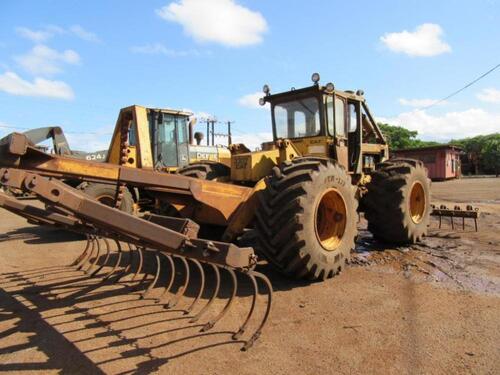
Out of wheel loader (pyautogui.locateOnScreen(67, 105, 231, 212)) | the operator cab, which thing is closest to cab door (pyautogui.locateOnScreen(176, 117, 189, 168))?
wheel loader (pyautogui.locateOnScreen(67, 105, 231, 212))

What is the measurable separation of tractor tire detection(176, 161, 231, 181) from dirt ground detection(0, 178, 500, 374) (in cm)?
165

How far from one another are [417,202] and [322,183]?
3.56m

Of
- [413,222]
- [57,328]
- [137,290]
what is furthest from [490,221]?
[57,328]

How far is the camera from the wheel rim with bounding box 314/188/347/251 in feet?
18.2

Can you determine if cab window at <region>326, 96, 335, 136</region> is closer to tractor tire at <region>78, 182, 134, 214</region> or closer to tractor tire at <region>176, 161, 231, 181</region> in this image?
tractor tire at <region>176, 161, 231, 181</region>

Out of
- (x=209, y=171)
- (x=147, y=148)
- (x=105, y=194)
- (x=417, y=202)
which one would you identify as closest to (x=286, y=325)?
(x=209, y=171)

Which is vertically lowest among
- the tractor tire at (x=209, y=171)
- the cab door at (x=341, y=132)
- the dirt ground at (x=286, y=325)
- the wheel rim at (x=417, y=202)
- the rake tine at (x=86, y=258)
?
the dirt ground at (x=286, y=325)

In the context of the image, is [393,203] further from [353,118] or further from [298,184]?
[298,184]

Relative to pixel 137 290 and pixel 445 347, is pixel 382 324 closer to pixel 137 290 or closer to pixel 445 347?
pixel 445 347

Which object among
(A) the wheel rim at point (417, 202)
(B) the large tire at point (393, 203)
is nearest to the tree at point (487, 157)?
(A) the wheel rim at point (417, 202)

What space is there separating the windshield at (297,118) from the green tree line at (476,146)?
3527cm

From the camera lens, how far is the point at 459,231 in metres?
9.08

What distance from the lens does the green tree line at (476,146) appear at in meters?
46.1

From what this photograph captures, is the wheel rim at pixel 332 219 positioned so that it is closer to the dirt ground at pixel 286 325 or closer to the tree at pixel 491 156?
the dirt ground at pixel 286 325
